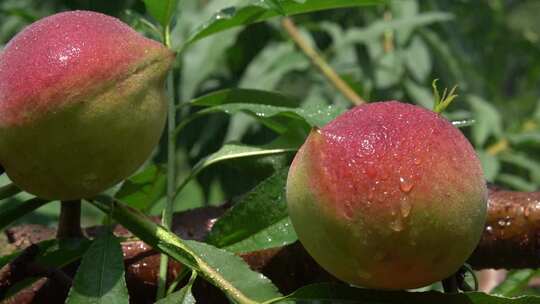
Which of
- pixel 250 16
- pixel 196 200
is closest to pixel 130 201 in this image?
pixel 250 16

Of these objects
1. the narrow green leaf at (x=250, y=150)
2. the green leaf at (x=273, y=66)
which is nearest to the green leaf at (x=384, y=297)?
the narrow green leaf at (x=250, y=150)

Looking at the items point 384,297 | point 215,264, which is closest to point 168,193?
point 215,264

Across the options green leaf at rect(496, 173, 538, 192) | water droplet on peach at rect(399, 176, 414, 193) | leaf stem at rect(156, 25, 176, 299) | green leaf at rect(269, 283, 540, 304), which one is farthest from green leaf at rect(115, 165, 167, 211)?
green leaf at rect(496, 173, 538, 192)

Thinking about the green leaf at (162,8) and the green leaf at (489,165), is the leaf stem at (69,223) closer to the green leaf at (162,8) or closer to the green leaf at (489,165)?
the green leaf at (162,8)

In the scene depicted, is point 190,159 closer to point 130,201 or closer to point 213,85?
point 213,85

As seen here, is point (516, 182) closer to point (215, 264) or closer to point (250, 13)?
point (250, 13)
